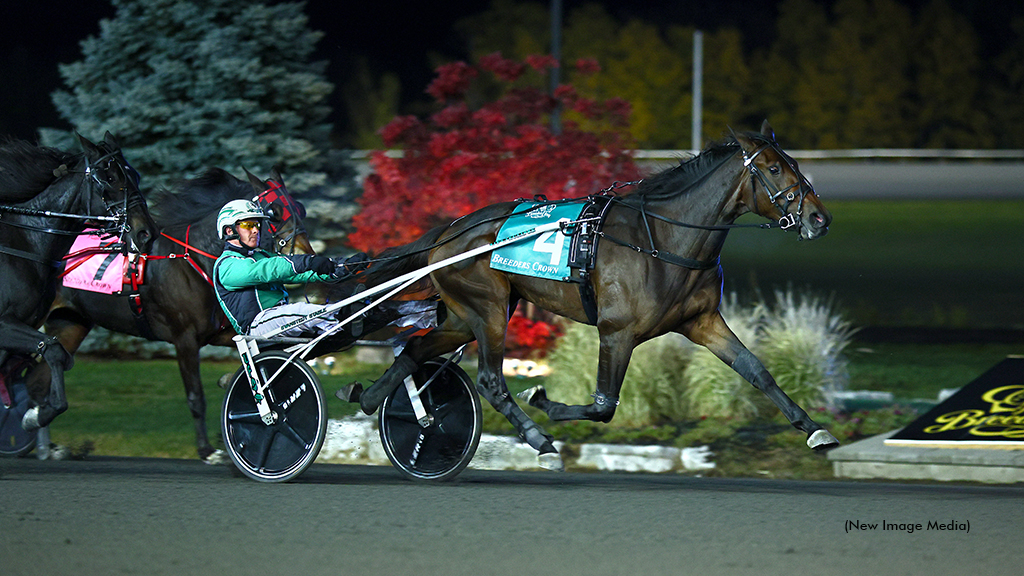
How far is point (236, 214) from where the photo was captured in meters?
8.09

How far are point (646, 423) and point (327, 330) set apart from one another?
3184mm

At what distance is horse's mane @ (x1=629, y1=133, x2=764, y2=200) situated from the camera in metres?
7.90

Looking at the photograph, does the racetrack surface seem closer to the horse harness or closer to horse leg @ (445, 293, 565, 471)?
horse leg @ (445, 293, 565, 471)

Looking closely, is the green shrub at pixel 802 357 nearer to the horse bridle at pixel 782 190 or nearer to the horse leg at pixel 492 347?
the horse leg at pixel 492 347

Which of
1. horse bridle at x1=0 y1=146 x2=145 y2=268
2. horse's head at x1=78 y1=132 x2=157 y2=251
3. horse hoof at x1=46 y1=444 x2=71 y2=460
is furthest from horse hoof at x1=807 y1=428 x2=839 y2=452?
horse hoof at x1=46 y1=444 x2=71 y2=460

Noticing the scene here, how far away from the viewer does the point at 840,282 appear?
20891mm

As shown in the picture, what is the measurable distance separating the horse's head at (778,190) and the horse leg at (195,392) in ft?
12.6

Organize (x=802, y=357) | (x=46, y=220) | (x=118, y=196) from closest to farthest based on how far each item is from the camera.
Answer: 1. (x=118, y=196)
2. (x=46, y=220)
3. (x=802, y=357)

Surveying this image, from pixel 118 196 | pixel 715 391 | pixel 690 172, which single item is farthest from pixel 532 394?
pixel 118 196

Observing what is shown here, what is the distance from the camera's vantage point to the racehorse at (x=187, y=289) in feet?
29.4

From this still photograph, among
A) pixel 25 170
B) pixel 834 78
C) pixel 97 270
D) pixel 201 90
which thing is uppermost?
pixel 834 78

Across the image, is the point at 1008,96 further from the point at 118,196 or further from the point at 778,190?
the point at 118,196

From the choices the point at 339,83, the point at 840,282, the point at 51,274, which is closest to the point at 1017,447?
the point at 51,274

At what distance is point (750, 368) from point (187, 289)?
3.87m
